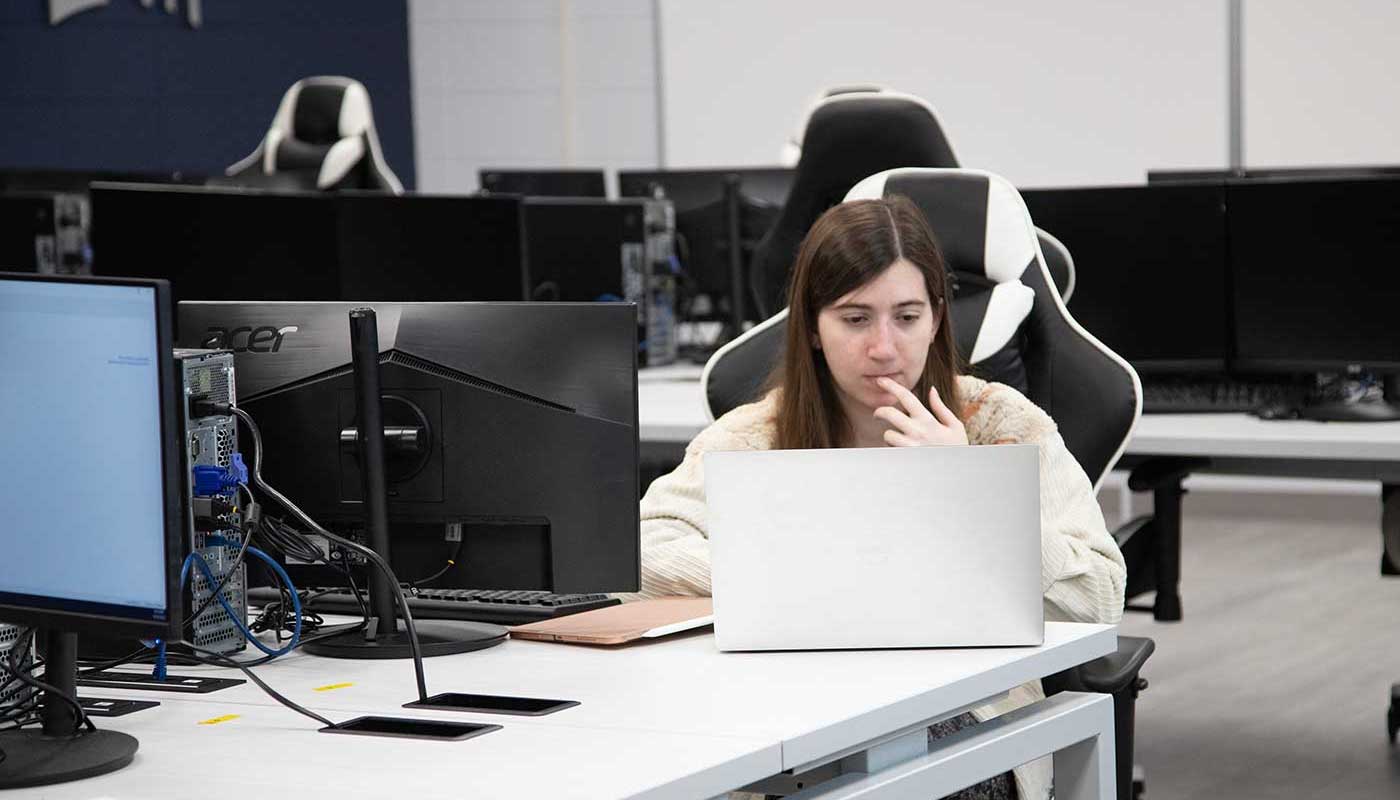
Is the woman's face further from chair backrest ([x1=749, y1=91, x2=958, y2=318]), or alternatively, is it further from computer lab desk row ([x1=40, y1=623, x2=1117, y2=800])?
chair backrest ([x1=749, y1=91, x2=958, y2=318])

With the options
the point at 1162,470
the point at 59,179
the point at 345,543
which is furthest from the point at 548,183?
the point at 345,543

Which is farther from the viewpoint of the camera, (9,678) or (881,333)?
(881,333)

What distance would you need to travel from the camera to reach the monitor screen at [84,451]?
1.54m

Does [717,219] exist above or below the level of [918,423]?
above

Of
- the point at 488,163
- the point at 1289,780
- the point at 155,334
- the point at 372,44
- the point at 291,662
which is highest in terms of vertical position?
the point at 372,44

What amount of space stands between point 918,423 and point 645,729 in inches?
28.9

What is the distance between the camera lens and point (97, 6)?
7.98 metres

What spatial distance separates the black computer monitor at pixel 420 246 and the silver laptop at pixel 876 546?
2.19 metres

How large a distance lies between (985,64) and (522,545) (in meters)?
5.76

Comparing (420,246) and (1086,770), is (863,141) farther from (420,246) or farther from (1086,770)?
(1086,770)

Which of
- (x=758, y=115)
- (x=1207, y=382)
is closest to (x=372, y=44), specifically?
(x=758, y=115)

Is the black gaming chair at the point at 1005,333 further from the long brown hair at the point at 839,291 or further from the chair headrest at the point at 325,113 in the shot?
the chair headrest at the point at 325,113

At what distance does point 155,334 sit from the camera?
1526 mm

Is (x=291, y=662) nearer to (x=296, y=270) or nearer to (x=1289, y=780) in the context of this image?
(x=296, y=270)
